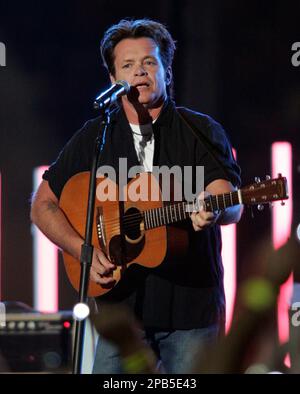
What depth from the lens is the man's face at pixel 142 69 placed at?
2912 millimetres

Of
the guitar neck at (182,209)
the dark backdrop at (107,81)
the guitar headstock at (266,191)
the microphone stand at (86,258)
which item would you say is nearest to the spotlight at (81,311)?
the microphone stand at (86,258)

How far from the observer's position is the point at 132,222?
9.62ft

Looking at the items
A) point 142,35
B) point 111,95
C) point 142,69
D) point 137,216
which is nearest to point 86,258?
point 137,216

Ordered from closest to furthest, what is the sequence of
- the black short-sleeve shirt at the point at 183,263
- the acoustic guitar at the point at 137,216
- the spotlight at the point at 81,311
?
the spotlight at the point at 81,311 < the acoustic guitar at the point at 137,216 < the black short-sleeve shirt at the point at 183,263

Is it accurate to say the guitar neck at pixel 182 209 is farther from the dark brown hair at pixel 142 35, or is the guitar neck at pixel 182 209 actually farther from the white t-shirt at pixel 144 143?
the dark brown hair at pixel 142 35

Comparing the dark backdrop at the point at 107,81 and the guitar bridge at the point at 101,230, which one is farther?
the dark backdrop at the point at 107,81

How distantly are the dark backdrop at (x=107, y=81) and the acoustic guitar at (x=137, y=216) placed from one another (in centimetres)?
134

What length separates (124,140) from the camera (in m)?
2.99

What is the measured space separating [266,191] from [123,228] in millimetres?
680

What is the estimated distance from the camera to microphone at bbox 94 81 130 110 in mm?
2609

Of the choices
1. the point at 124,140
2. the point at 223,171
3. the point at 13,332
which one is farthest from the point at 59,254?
the point at 223,171

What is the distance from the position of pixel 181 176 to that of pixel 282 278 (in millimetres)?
1217

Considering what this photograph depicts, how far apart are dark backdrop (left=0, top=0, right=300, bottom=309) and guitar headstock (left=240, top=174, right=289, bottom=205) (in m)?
1.63
